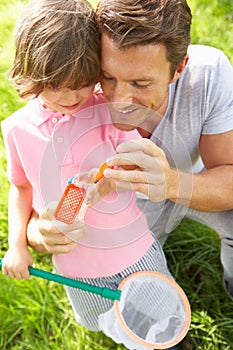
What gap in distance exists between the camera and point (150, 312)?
5.15 ft

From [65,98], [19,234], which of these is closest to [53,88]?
[65,98]

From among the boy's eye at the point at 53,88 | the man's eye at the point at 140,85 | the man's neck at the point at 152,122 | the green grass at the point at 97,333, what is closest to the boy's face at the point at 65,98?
the boy's eye at the point at 53,88

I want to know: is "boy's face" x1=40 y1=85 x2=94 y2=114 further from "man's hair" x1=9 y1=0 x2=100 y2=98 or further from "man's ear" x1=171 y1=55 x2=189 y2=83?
"man's ear" x1=171 y1=55 x2=189 y2=83

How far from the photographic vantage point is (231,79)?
1.47 m

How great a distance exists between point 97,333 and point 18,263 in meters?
0.44

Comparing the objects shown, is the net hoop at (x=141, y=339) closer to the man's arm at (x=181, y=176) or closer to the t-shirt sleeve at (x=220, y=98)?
the man's arm at (x=181, y=176)

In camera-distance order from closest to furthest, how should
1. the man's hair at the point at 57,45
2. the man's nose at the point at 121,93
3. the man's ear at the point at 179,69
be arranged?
the man's hair at the point at 57,45 → the man's nose at the point at 121,93 → the man's ear at the point at 179,69

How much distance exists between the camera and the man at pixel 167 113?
3.96 ft

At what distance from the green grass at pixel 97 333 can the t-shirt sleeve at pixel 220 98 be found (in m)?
0.53

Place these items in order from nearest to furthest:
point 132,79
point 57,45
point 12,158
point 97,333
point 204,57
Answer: point 57,45 → point 132,79 → point 12,158 → point 204,57 → point 97,333

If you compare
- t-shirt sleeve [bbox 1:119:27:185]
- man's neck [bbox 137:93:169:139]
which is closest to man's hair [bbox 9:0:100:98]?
t-shirt sleeve [bbox 1:119:27:185]

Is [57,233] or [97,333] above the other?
[57,233]

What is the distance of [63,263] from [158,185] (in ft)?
1.20

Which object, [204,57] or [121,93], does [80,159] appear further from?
[204,57]
